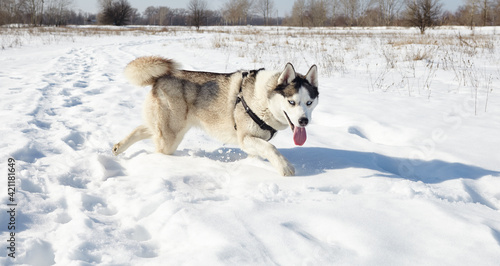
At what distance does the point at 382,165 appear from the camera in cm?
360

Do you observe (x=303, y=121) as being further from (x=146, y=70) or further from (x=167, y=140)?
(x=146, y=70)

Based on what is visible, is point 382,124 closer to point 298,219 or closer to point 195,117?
point 195,117

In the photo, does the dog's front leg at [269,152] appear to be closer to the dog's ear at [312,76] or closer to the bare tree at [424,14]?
the dog's ear at [312,76]

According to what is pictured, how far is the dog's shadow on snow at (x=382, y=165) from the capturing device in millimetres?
3279

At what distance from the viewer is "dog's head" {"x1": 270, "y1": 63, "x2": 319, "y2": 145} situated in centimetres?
319

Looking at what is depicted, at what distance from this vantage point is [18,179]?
2689 millimetres

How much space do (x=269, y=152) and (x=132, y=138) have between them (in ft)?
5.13

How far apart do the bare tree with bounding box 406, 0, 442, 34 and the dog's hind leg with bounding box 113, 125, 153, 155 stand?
26773 mm

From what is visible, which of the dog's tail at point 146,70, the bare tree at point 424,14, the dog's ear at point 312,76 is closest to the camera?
the dog's ear at point 312,76

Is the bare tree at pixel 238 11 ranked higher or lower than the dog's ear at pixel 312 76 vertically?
higher

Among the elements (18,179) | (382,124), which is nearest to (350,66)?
(382,124)

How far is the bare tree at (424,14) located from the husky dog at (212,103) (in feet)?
85.9

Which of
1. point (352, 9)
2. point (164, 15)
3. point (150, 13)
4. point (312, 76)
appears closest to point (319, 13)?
point (352, 9)

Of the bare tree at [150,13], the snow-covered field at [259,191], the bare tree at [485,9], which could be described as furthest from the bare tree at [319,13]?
Answer: the bare tree at [150,13]
